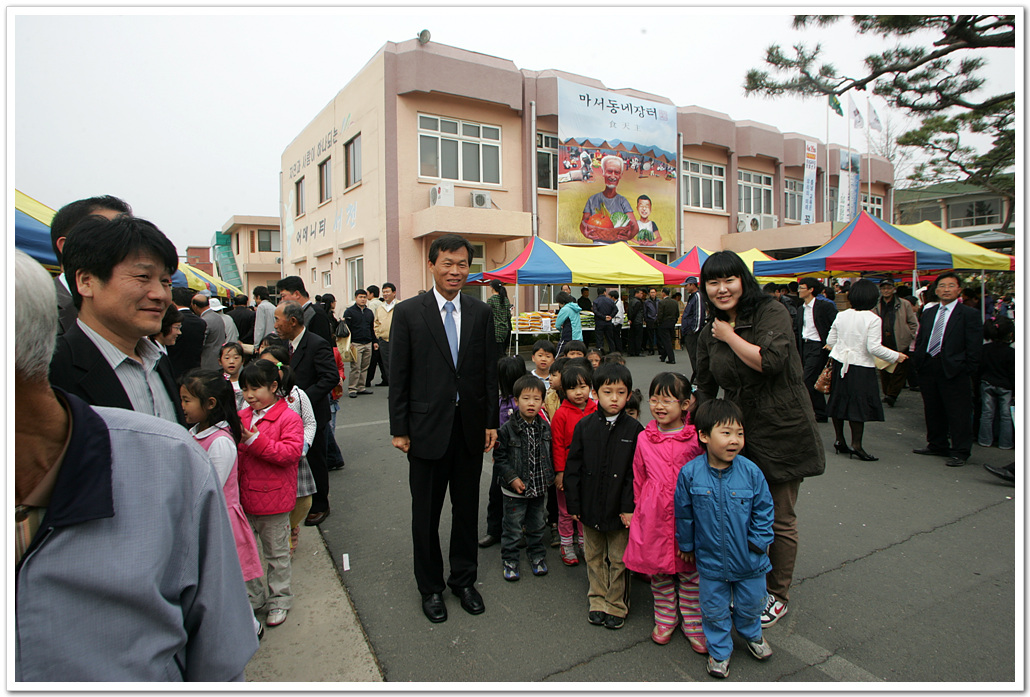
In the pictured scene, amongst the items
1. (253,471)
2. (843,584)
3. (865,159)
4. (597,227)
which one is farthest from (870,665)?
(865,159)

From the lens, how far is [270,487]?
3.09 metres

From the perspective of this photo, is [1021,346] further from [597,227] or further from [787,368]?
[597,227]

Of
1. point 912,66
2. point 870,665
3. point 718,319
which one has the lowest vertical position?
point 870,665

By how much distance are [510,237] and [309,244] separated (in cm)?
941

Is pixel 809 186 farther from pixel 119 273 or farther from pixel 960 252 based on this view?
pixel 119 273

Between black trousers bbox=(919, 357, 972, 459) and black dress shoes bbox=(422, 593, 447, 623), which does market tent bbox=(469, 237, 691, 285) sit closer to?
black trousers bbox=(919, 357, 972, 459)

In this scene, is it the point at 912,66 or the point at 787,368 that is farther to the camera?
the point at 912,66

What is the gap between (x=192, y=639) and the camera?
1201 mm

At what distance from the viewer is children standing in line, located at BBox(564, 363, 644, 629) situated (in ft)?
9.64

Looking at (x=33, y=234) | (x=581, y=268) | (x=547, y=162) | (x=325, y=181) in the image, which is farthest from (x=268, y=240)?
(x=33, y=234)

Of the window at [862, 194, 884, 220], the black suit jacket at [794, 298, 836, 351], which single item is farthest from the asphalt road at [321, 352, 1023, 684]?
the window at [862, 194, 884, 220]

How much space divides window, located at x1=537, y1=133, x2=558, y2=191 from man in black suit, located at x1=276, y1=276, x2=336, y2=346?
13.4m

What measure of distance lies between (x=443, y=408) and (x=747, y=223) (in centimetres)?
2248

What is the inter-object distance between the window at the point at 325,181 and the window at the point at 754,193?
15.6 m
